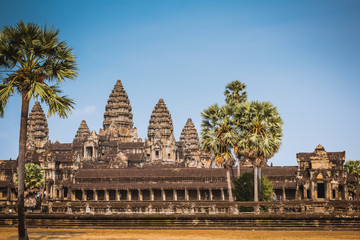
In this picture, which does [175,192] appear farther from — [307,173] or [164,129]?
[164,129]

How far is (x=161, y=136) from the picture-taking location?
123m

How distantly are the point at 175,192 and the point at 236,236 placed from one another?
44.0 meters

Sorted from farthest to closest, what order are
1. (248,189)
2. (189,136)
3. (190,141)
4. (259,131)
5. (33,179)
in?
(189,136), (190,141), (33,179), (248,189), (259,131)

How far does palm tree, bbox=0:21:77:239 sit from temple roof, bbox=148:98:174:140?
10596cm

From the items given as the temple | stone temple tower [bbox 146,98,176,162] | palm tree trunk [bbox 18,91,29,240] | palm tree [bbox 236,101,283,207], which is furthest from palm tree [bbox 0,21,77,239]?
stone temple tower [bbox 146,98,176,162]

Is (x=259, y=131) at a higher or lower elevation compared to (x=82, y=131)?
lower

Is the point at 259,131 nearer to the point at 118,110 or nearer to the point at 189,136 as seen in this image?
the point at 118,110

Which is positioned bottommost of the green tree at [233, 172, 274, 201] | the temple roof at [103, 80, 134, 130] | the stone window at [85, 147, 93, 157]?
the green tree at [233, 172, 274, 201]

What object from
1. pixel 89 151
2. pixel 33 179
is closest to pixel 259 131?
pixel 33 179

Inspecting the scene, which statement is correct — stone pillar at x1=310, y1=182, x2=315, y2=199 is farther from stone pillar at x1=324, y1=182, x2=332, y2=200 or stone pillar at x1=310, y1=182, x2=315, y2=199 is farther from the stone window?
the stone window

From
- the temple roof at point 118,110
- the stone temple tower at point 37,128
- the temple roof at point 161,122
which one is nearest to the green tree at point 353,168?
the temple roof at point 161,122

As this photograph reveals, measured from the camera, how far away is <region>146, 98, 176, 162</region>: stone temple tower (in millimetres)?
112312

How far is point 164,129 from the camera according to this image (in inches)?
5000

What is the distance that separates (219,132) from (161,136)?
293 feet
